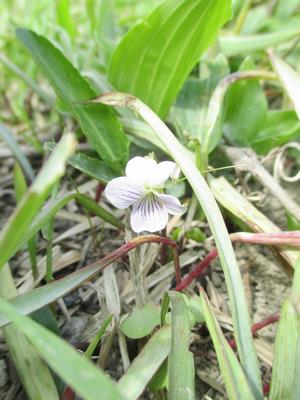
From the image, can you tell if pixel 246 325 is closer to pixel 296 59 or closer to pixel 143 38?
pixel 143 38

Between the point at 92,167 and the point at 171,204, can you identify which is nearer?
the point at 171,204

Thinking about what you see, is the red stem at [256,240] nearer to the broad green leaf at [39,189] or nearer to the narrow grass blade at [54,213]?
the narrow grass blade at [54,213]

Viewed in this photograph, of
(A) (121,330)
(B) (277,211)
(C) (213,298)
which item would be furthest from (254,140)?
(A) (121,330)

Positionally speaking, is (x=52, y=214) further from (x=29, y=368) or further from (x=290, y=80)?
(x=290, y=80)

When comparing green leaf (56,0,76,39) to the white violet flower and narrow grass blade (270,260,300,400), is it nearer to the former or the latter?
the white violet flower

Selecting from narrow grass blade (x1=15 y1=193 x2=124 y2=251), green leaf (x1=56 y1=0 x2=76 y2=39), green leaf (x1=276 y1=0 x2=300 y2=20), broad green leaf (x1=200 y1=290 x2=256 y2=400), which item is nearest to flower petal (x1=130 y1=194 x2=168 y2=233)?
narrow grass blade (x1=15 y1=193 x2=124 y2=251)

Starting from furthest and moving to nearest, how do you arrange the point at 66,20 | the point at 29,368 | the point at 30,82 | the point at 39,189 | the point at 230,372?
the point at 66,20 < the point at 30,82 < the point at 29,368 < the point at 230,372 < the point at 39,189

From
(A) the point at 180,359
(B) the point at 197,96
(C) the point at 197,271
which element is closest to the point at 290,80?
(B) the point at 197,96
